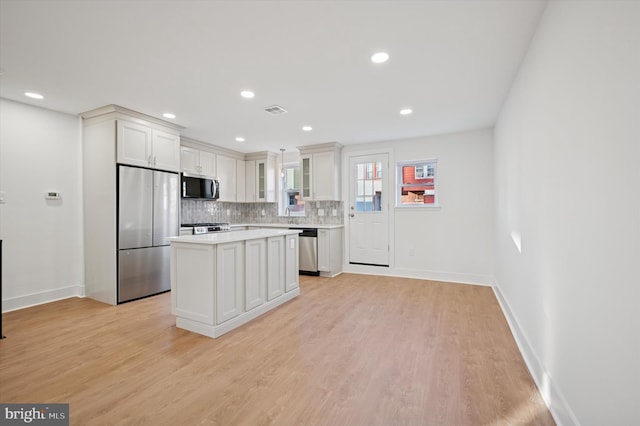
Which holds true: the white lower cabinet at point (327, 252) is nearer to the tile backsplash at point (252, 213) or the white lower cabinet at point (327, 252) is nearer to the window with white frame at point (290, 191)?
the tile backsplash at point (252, 213)

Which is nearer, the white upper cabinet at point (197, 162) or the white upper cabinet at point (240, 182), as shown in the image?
the white upper cabinet at point (197, 162)

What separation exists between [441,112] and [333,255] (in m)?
3.01

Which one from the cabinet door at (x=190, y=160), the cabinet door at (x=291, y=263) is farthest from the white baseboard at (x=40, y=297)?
the cabinet door at (x=291, y=263)

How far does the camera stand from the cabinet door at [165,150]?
4.16 metres

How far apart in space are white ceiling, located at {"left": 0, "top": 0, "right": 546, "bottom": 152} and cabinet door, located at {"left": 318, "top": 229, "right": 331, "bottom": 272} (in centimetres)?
223

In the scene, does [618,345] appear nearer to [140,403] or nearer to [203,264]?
[140,403]

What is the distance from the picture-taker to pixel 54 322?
3139 millimetres

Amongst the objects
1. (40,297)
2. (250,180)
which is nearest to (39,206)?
(40,297)

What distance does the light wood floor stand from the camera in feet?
5.65

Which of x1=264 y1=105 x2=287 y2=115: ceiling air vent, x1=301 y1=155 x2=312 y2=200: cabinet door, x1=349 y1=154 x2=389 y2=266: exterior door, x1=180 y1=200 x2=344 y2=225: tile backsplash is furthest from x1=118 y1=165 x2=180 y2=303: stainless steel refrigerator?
x1=349 y1=154 x2=389 y2=266: exterior door

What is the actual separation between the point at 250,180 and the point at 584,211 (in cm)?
608

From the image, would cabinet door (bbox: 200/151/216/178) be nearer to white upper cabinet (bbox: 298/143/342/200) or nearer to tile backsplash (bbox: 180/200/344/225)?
tile backsplash (bbox: 180/200/344/225)

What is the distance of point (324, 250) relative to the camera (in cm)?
534

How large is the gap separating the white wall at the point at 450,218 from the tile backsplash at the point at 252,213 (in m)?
1.37
